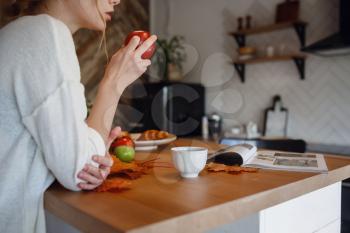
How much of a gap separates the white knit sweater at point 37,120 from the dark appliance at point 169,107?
95.6 inches

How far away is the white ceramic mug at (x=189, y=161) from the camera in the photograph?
2.59 ft

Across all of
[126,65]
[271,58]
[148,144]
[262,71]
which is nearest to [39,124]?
[126,65]

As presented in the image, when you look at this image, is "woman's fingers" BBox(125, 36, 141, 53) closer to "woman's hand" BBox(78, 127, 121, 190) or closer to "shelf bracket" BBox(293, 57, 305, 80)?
"woman's hand" BBox(78, 127, 121, 190)

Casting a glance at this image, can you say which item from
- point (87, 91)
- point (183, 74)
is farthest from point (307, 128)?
point (87, 91)

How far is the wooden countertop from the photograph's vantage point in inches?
21.1

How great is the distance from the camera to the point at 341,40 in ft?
7.09

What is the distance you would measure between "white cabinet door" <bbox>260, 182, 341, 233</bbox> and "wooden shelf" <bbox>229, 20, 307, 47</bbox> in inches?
75.1

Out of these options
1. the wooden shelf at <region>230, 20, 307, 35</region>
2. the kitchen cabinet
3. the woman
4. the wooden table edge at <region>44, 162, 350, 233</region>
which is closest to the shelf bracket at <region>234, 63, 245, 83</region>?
the kitchen cabinet

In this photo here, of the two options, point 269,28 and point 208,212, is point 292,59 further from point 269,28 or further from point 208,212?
point 208,212

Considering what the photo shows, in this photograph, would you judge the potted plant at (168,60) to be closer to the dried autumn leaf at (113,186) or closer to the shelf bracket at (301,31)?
the shelf bracket at (301,31)

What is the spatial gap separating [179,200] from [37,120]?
0.32 meters

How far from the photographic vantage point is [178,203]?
0.61 meters

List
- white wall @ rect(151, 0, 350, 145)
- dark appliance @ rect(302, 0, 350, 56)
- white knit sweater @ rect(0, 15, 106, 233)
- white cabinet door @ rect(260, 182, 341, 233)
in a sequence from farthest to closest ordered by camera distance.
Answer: white wall @ rect(151, 0, 350, 145) < dark appliance @ rect(302, 0, 350, 56) < white cabinet door @ rect(260, 182, 341, 233) < white knit sweater @ rect(0, 15, 106, 233)

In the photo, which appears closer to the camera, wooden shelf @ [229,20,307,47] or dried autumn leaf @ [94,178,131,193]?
dried autumn leaf @ [94,178,131,193]
